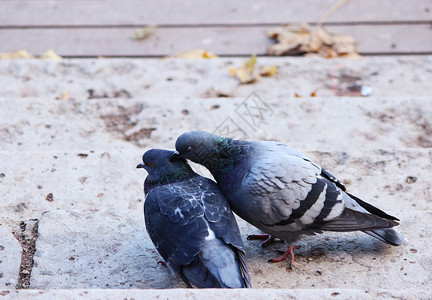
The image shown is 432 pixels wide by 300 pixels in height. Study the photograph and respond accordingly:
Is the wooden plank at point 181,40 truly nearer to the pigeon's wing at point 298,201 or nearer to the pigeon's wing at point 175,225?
the pigeon's wing at point 298,201

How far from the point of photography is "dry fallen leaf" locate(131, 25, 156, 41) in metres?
5.47

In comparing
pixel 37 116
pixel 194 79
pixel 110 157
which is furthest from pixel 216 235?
pixel 194 79

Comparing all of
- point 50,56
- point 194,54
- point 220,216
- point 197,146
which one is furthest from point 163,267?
point 50,56

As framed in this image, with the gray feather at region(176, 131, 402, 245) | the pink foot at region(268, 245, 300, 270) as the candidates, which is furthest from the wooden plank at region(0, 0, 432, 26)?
the pink foot at region(268, 245, 300, 270)

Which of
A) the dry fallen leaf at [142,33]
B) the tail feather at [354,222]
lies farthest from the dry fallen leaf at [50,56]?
the tail feather at [354,222]

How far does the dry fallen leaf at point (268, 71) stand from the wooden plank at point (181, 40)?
0.56 meters

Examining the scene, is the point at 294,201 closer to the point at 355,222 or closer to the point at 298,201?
the point at 298,201

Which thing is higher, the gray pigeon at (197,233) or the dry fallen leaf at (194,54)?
the dry fallen leaf at (194,54)

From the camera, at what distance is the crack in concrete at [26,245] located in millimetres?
2579

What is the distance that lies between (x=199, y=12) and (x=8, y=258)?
12.2ft

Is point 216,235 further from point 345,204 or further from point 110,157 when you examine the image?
point 110,157

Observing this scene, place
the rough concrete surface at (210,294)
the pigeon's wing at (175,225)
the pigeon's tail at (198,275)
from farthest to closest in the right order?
the pigeon's wing at (175,225) < the pigeon's tail at (198,275) < the rough concrete surface at (210,294)

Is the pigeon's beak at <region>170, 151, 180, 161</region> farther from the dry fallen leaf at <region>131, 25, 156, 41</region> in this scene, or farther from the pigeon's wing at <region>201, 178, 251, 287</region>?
the dry fallen leaf at <region>131, 25, 156, 41</region>

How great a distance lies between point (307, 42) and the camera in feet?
17.6
